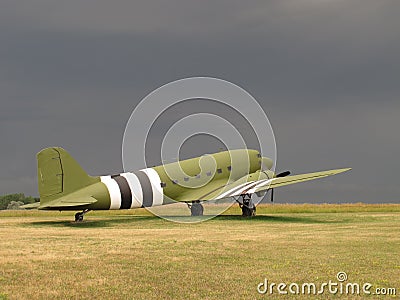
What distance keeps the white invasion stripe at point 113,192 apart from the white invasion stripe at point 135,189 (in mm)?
1112

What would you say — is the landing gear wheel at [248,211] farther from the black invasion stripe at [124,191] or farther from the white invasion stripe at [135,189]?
the black invasion stripe at [124,191]

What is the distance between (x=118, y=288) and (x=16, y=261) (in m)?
6.29

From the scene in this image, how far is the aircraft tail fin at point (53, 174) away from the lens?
38.1 m

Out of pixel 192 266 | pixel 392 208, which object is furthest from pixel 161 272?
pixel 392 208

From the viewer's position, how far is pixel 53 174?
38062 millimetres

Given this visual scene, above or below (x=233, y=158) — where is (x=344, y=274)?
below

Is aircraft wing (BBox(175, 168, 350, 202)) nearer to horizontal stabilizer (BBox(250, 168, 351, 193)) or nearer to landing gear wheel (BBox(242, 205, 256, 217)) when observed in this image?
horizontal stabilizer (BBox(250, 168, 351, 193))

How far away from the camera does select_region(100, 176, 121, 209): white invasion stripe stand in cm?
3934

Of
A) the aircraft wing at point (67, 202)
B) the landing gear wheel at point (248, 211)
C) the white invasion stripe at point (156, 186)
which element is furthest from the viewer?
the landing gear wheel at point (248, 211)

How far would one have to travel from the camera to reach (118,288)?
563 inches

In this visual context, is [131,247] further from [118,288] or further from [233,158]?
[233,158]
